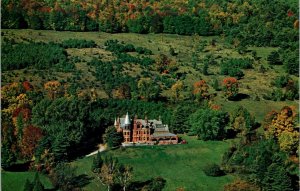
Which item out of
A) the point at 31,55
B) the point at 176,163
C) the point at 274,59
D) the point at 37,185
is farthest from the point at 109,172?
the point at 274,59

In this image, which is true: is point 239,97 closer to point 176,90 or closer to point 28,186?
point 176,90

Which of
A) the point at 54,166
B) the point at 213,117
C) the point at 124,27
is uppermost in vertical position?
the point at 124,27

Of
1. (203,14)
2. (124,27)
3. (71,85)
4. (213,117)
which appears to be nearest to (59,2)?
(124,27)

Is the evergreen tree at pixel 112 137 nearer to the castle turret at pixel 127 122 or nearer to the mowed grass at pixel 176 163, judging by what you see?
the mowed grass at pixel 176 163

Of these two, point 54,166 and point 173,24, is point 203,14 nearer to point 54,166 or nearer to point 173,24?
point 173,24

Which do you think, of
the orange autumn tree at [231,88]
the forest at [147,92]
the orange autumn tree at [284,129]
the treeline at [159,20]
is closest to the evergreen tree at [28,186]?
the forest at [147,92]
